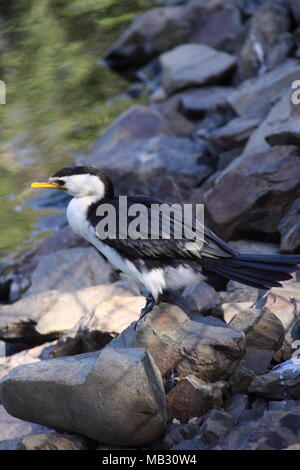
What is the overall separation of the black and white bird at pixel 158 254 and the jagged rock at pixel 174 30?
319 inches

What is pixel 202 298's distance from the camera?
5406 mm

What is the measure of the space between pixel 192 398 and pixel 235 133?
202 inches

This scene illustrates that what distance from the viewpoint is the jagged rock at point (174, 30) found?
42.2ft

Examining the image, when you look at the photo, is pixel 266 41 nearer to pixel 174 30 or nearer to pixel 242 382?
pixel 174 30

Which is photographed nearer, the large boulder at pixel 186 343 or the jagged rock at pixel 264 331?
the large boulder at pixel 186 343

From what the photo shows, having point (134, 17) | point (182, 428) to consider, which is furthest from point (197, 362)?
point (134, 17)

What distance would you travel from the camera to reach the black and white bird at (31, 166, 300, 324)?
4652 mm

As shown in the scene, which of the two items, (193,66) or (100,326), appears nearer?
(100,326)

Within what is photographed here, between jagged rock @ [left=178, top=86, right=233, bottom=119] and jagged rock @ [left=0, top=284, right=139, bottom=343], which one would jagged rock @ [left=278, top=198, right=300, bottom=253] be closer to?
jagged rock @ [left=0, top=284, right=139, bottom=343]

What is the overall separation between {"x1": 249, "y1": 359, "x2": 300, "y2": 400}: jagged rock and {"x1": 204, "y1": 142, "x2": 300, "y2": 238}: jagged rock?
7.96 feet

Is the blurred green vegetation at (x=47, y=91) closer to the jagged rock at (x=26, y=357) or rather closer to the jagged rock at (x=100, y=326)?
the jagged rock at (x=26, y=357)

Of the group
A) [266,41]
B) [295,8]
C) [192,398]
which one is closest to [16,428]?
[192,398]

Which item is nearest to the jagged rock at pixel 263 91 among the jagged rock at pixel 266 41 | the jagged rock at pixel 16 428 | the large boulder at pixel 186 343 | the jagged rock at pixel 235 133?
the jagged rock at pixel 235 133
